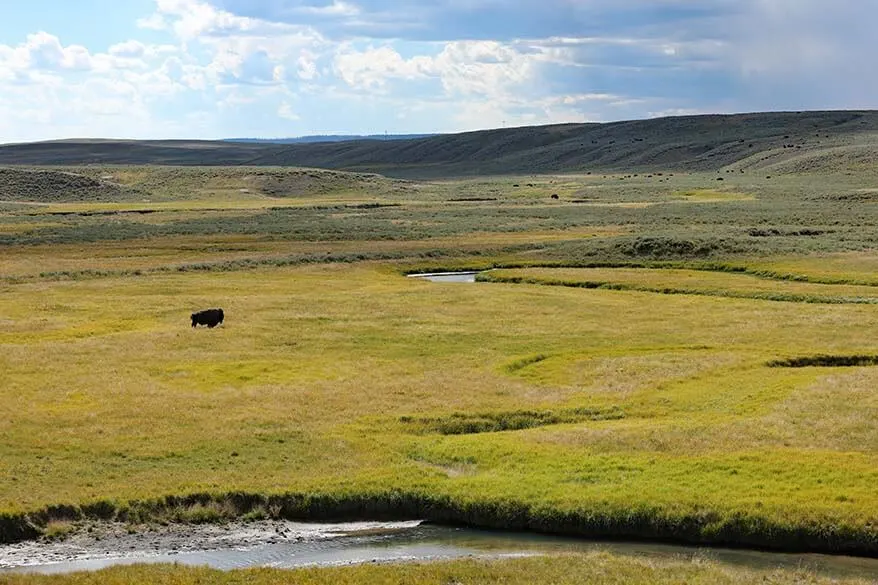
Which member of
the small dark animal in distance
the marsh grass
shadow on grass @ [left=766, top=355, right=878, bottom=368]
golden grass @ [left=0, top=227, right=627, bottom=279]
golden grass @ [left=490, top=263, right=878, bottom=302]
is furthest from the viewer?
golden grass @ [left=0, top=227, right=627, bottom=279]

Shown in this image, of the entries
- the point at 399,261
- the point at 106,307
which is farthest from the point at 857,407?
the point at 399,261

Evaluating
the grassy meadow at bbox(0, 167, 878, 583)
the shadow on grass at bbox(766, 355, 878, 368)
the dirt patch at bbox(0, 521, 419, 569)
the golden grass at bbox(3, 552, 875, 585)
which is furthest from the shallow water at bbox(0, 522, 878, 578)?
the shadow on grass at bbox(766, 355, 878, 368)

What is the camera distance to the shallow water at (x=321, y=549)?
23844 mm

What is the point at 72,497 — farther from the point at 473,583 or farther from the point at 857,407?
the point at 857,407

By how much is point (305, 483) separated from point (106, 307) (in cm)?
3341

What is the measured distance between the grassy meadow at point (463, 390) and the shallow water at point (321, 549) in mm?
591

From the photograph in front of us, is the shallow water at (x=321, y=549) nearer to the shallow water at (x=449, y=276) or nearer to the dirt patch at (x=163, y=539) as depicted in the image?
the dirt patch at (x=163, y=539)

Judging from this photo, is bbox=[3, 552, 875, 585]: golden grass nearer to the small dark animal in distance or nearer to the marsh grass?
the small dark animal in distance

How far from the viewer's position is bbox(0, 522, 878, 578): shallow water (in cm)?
2384

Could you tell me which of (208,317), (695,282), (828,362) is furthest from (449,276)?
(828,362)

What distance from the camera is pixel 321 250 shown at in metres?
87.8

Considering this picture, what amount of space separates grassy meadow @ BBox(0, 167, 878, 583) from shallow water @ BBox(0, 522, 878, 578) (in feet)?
1.94

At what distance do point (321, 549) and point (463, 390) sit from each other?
13495 mm

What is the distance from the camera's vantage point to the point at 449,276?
255ft
